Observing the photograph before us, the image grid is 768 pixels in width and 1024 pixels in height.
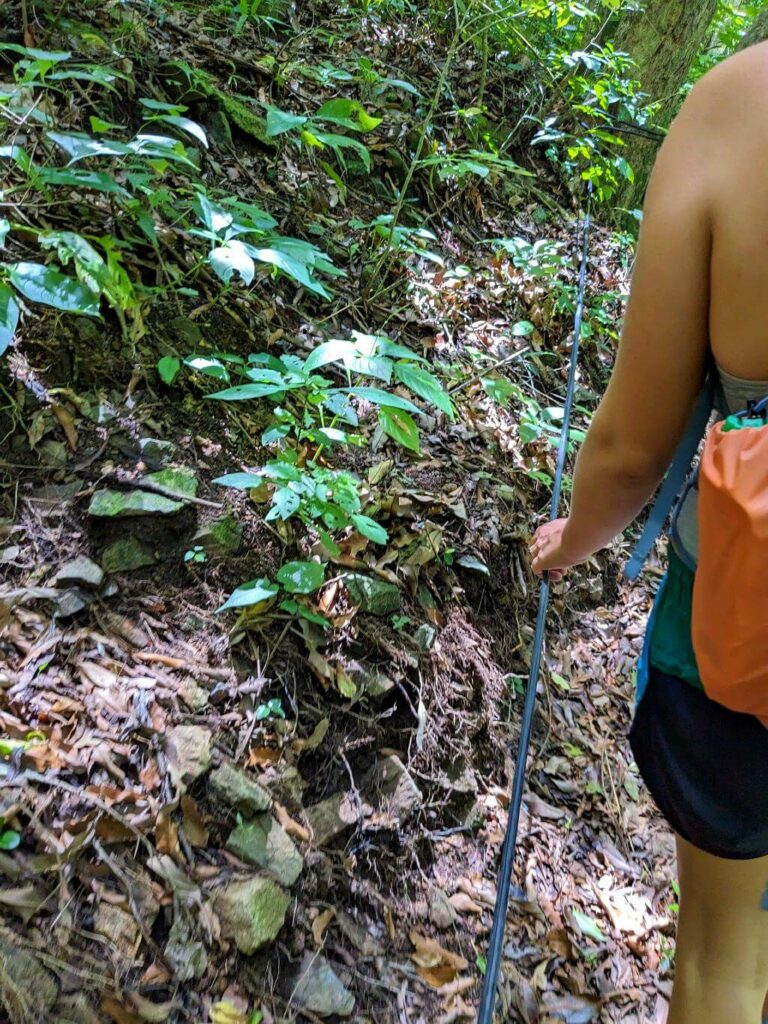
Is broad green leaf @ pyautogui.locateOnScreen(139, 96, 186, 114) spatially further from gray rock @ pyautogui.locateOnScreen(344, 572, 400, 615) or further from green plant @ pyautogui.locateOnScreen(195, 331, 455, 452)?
gray rock @ pyautogui.locateOnScreen(344, 572, 400, 615)

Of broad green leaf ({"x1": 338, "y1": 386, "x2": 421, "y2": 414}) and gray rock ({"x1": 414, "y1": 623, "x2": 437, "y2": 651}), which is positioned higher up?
broad green leaf ({"x1": 338, "y1": 386, "x2": 421, "y2": 414})

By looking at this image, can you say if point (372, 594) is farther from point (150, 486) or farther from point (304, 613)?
point (150, 486)

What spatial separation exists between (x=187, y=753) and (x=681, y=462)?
45.5 inches

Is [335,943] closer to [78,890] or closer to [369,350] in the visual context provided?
[78,890]

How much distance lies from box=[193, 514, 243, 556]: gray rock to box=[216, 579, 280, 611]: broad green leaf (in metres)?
0.13

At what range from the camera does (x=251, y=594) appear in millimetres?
1794

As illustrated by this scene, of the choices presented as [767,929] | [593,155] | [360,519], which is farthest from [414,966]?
[593,155]

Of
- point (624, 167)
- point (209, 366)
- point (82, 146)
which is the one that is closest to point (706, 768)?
point (209, 366)

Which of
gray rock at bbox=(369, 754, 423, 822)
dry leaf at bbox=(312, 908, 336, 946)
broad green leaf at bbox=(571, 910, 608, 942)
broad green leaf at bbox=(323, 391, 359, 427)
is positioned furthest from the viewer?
broad green leaf at bbox=(323, 391, 359, 427)

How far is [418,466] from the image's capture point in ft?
8.42

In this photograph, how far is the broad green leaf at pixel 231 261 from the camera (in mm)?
1815

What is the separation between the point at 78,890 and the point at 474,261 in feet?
10.7

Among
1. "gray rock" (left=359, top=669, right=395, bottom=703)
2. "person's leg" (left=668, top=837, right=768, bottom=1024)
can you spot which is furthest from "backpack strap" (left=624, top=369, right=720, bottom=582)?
"gray rock" (left=359, top=669, right=395, bottom=703)

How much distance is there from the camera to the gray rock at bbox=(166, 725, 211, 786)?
1493 mm
